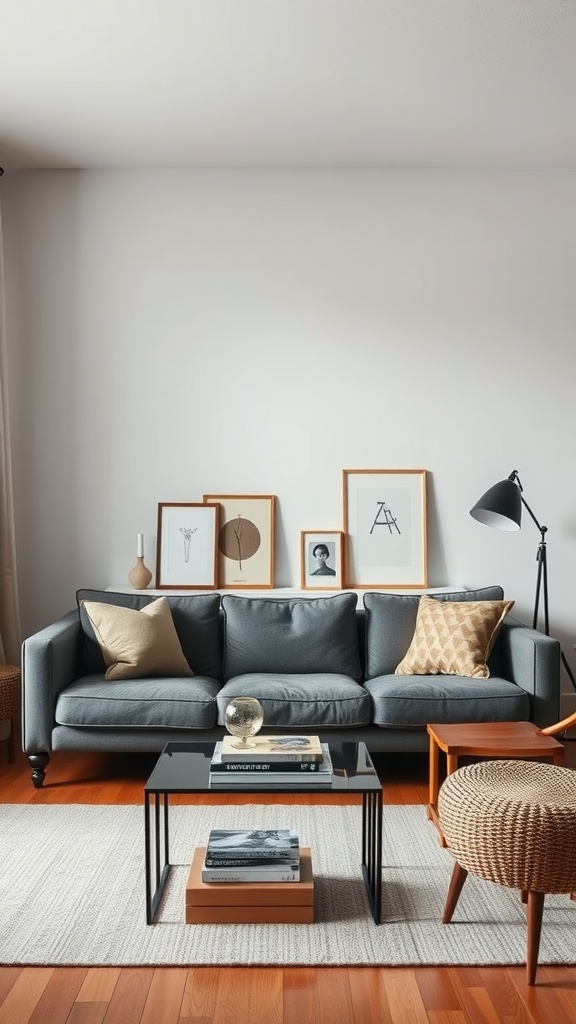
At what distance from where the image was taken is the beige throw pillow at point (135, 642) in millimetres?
4031

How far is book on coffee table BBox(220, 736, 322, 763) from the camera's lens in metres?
2.69

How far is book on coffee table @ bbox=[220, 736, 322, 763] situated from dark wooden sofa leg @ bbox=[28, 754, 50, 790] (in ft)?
4.14

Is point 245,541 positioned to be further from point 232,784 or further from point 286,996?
point 286,996

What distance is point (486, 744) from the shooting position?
3172mm

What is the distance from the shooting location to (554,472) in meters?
4.84

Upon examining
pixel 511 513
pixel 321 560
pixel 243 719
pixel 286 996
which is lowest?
pixel 286 996

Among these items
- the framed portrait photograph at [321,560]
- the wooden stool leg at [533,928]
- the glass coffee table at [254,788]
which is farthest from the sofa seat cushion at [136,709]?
the wooden stool leg at [533,928]

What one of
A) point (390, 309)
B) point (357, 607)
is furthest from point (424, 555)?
point (390, 309)

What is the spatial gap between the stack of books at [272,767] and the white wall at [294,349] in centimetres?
218

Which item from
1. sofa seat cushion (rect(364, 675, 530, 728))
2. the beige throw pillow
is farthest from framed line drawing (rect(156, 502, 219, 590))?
sofa seat cushion (rect(364, 675, 530, 728))

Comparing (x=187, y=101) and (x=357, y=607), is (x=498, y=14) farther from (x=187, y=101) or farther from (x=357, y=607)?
(x=357, y=607)

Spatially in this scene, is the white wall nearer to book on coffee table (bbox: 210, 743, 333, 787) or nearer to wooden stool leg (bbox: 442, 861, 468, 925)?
book on coffee table (bbox: 210, 743, 333, 787)

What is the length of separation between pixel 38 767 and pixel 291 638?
127cm

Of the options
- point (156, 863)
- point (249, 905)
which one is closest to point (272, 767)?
point (249, 905)
